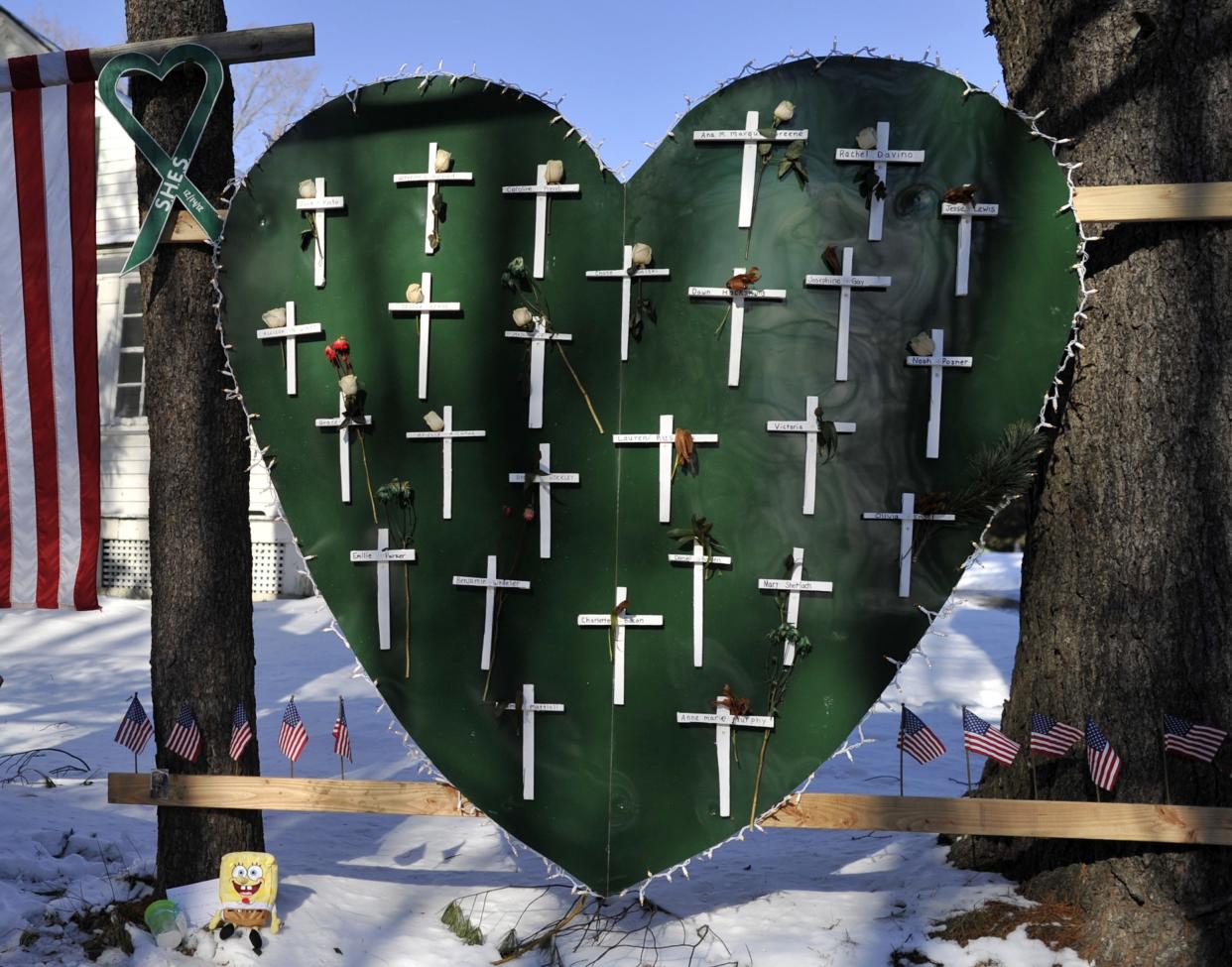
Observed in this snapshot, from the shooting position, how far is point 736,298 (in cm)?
298

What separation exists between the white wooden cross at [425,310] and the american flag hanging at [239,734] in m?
1.24

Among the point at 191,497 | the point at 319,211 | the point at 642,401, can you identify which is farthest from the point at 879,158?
the point at 191,497

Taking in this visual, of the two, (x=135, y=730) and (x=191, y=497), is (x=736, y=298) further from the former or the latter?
(x=135, y=730)

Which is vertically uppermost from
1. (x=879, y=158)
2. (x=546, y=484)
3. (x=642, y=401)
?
(x=879, y=158)

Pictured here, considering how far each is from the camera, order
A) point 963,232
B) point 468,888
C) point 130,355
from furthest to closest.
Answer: point 130,355 → point 468,888 → point 963,232

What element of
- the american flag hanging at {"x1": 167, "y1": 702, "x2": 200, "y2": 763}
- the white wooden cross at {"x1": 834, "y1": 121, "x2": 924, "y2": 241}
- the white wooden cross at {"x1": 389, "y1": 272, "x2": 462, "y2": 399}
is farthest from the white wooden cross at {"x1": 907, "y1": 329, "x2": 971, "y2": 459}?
the american flag hanging at {"x1": 167, "y1": 702, "x2": 200, "y2": 763}

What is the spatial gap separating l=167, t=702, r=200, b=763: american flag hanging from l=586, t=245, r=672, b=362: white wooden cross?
182 cm

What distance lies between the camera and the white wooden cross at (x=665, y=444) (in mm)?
2990

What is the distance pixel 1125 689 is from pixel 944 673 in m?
4.67

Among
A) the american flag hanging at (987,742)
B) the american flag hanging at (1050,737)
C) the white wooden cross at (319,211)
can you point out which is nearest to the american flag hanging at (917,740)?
the american flag hanging at (987,742)

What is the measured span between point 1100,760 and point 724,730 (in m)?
1.13

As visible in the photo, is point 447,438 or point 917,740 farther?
point 917,740

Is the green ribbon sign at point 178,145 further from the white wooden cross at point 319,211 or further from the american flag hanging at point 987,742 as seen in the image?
the american flag hanging at point 987,742

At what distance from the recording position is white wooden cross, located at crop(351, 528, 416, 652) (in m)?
3.08
